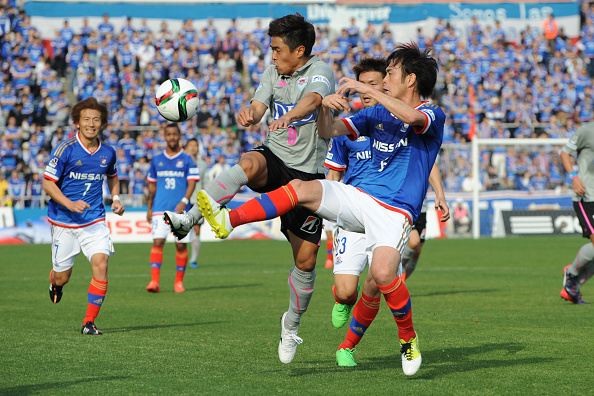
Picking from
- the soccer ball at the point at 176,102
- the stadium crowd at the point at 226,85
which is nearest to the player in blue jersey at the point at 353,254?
the soccer ball at the point at 176,102

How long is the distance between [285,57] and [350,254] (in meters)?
1.82

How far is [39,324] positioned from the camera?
27.2 feet

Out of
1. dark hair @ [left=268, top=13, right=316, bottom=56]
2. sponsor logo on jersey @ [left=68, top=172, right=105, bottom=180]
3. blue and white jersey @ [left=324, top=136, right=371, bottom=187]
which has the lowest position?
sponsor logo on jersey @ [left=68, top=172, right=105, bottom=180]

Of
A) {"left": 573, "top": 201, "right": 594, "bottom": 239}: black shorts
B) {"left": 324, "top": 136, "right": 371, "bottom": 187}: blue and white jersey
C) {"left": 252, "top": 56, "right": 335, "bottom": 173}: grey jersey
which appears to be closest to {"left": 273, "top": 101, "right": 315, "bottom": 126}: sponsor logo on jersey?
{"left": 252, "top": 56, "right": 335, "bottom": 173}: grey jersey

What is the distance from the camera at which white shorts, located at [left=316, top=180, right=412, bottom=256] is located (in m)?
5.29

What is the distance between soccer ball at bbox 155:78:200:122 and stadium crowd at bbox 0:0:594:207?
56.0 feet

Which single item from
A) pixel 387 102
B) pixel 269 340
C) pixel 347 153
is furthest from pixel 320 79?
pixel 269 340

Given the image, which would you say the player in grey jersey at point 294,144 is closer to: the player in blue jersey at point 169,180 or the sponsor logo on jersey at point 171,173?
the player in blue jersey at point 169,180

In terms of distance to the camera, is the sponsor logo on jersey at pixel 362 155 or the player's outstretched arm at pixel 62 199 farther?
the player's outstretched arm at pixel 62 199

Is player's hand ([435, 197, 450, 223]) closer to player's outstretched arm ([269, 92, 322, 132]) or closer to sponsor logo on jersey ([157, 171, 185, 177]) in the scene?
player's outstretched arm ([269, 92, 322, 132])

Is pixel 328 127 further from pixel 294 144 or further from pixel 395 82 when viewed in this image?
pixel 395 82

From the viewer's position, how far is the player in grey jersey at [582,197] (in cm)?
952

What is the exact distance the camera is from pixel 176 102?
6.43 m

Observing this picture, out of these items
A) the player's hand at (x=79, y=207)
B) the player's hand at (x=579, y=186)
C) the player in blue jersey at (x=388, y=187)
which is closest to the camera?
the player in blue jersey at (x=388, y=187)
